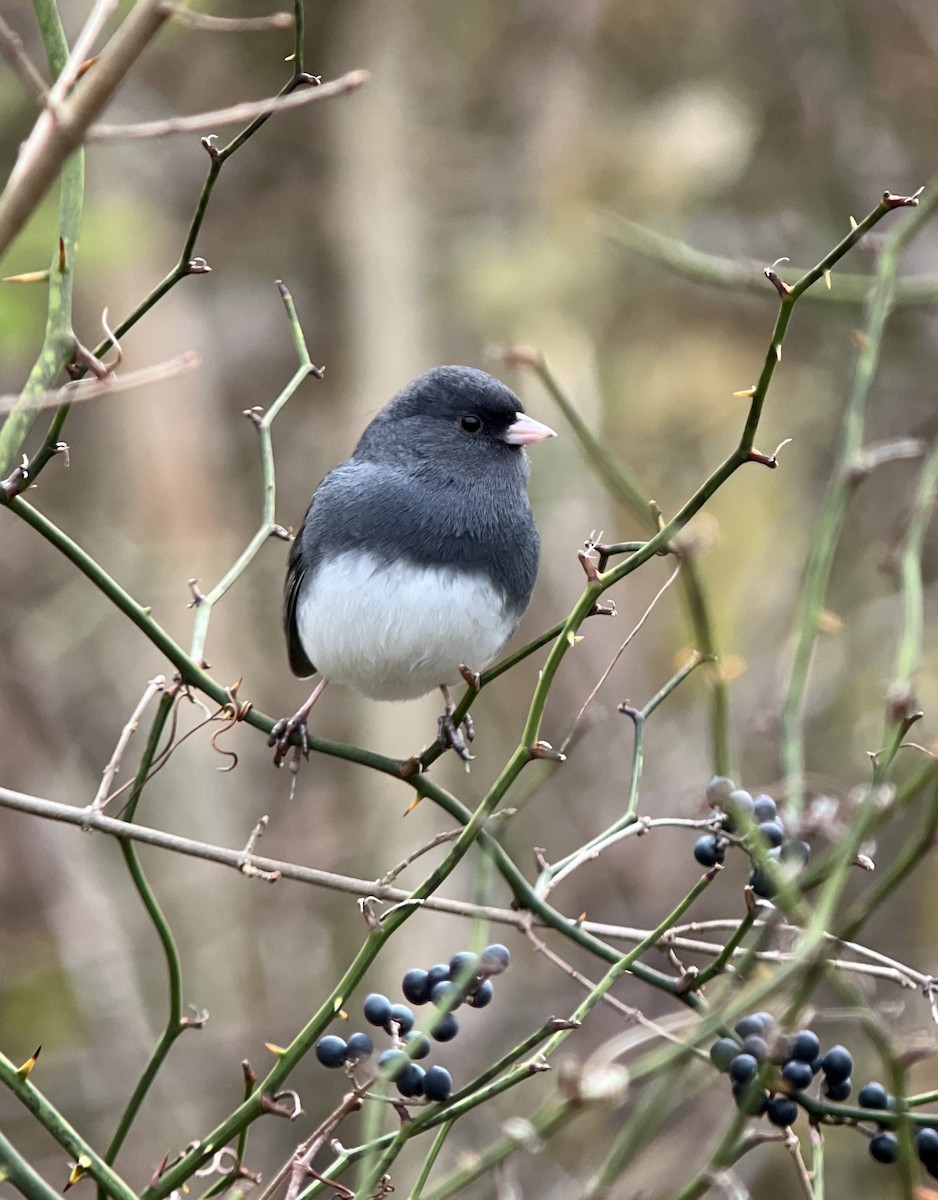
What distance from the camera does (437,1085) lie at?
1.34 meters

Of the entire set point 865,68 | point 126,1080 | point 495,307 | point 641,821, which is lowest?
point 126,1080

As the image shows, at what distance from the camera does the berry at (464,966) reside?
1218 millimetres

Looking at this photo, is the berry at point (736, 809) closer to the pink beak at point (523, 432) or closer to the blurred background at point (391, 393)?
the pink beak at point (523, 432)

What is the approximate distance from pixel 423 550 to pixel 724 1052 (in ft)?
4.21

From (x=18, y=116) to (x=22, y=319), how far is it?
1.47 meters

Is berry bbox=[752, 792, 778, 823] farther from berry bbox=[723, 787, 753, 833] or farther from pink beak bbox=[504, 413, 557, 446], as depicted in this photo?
pink beak bbox=[504, 413, 557, 446]

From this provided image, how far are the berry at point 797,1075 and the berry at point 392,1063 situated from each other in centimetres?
36

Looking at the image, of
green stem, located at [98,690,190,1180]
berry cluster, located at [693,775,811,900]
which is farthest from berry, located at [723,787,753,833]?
green stem, located at [98,690,190,1180]

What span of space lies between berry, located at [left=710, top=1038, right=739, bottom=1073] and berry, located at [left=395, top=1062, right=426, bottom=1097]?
11.1 inches

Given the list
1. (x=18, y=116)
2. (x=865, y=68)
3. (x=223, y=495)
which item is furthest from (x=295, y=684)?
(x=865, y=68)

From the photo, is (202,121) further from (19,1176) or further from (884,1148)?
(884,1148)

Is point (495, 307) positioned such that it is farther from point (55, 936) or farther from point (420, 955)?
point (55, 936)

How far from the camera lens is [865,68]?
15.0 ft

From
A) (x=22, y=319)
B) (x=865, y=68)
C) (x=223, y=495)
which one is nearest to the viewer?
(x=22, y=319)
